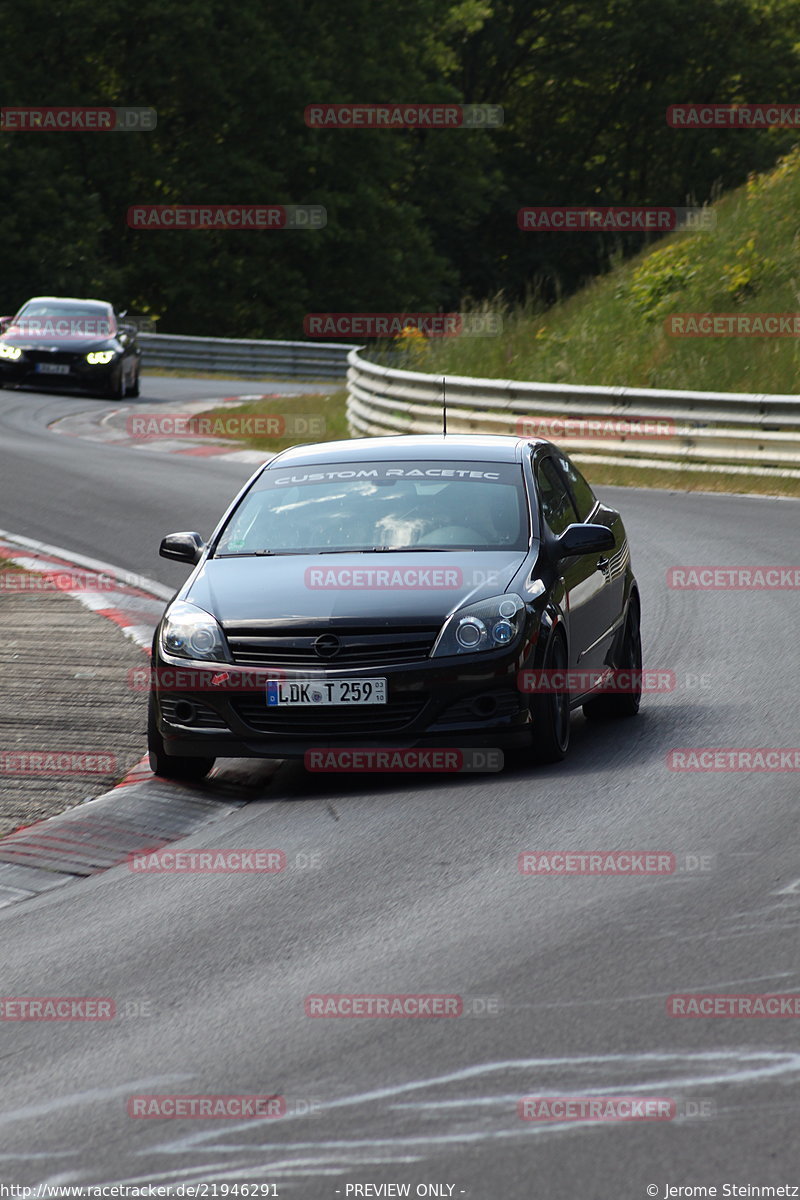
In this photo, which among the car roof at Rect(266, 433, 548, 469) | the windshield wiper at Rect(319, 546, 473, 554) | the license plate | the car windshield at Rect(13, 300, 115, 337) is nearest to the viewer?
the license plate

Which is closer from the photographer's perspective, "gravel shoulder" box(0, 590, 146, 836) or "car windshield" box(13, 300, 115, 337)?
"gravel shoulder" box(0, 590, 146, 836)

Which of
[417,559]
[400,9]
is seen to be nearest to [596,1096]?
[417,559]

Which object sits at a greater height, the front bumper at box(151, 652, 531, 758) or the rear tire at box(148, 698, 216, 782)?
the front bumper at box(151, 652, 531, 758)

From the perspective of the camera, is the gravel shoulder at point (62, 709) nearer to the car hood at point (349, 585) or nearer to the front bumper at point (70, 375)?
the car hood at point (349, 585)

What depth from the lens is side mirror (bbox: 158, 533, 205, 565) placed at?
9.46 m

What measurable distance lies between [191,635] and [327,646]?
68 centimetres

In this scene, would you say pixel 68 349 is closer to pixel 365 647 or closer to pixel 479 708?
pixel 365 647

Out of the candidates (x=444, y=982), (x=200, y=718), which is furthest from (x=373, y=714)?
(x=444, y=982)

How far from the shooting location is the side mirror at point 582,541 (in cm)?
911

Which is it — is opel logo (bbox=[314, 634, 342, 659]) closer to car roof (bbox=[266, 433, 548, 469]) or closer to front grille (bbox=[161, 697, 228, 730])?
front grille (bbox=[161, 697, 228, 730])

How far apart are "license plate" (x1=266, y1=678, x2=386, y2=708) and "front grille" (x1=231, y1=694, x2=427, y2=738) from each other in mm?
35

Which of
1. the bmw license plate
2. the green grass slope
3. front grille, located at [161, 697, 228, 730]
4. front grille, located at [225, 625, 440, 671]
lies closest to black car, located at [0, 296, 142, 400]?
the bmw license plate

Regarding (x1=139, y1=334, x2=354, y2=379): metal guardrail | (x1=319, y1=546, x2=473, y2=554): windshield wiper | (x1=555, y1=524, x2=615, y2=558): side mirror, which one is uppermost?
(x1=555, y1=524, x2=615, y2=558): side mirror

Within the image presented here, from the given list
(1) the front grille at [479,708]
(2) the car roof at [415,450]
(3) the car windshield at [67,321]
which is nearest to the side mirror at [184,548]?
(2) the car roof at [415,450]
